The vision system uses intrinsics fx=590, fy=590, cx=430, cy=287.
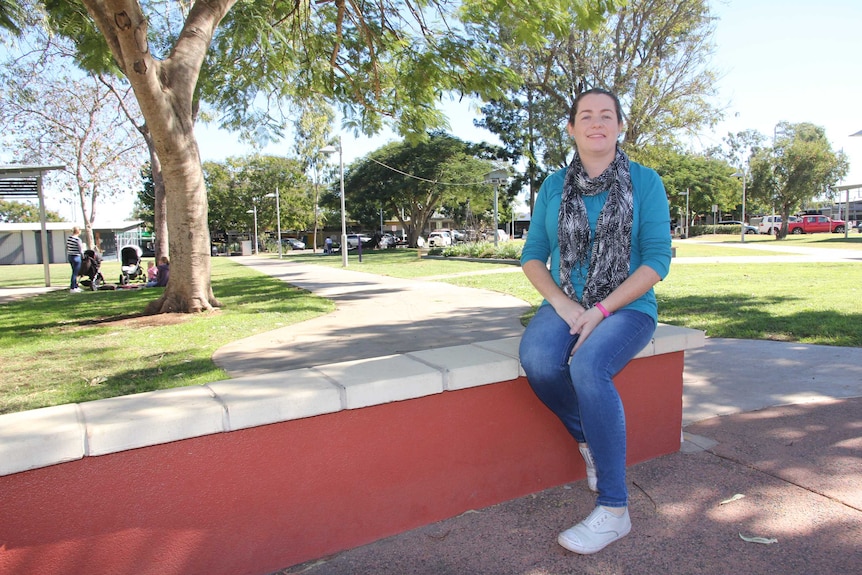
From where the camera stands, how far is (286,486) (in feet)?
7.30

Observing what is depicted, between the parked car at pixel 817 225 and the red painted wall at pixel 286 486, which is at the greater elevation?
the parked car at pixel 817 225

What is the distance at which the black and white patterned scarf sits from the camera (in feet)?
8.59

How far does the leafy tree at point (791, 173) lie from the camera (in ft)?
126

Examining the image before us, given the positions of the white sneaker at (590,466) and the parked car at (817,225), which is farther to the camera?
the parked car at (817,225)

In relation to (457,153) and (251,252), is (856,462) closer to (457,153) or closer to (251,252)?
(457,153)

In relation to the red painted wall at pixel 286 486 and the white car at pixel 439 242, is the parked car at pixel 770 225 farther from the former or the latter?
the red painted wall at pixel 286 486

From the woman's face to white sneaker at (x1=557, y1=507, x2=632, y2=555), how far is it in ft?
5.14

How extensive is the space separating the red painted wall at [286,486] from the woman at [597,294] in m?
0.31

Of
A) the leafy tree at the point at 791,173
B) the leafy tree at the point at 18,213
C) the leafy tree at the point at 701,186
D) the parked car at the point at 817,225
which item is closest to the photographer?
the leafy tree at the point at 791,173

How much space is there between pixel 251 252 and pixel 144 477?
5253 centimetres

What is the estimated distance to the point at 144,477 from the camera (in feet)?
6.45

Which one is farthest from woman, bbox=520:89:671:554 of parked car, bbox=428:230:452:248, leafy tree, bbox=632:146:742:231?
leafy tree, bbox=632:146:742:231

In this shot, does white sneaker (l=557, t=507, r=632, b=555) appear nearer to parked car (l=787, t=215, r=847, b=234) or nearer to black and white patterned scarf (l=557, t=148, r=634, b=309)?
black and white patterned scarf (l=557, t=148, r=634, b=309)

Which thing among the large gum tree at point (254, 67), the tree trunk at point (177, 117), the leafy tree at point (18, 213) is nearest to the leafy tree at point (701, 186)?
the large gum tree at point (254, 67)
